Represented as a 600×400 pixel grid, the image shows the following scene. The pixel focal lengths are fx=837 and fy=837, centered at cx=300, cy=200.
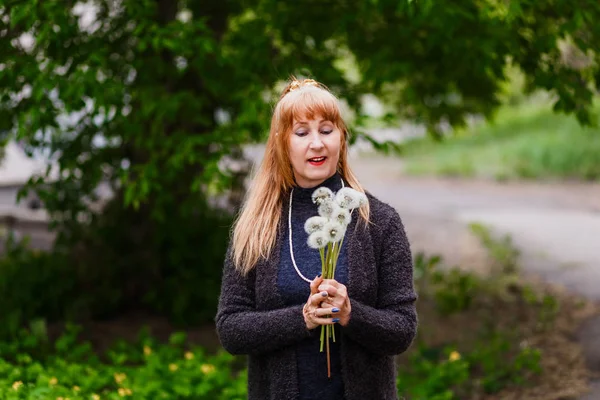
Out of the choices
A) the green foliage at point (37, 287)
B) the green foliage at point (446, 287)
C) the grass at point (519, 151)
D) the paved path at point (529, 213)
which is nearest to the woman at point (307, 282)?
the green foliage at point (37, 287)

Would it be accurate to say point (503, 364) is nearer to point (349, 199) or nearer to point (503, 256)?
point (503, 256)

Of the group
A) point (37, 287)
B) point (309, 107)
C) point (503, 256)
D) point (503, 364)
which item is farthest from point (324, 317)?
point (503, 256)

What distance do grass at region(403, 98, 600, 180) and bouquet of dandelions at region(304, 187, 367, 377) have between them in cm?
1122

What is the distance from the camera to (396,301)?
2.41 m

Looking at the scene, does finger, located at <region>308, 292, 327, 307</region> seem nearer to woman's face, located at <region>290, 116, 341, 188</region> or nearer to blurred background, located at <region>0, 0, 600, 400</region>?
woman's face, located at <region>290, 116, 341, 188</region>

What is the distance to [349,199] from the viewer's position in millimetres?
2262

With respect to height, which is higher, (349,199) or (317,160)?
(317,160)

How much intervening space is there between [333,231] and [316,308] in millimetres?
210

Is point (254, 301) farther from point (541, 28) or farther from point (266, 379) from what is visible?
point (541, 28)

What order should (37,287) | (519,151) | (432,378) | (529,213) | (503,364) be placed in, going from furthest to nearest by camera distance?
(519,151) < (529,213) < (37,287) < (503,364) < (432,378)

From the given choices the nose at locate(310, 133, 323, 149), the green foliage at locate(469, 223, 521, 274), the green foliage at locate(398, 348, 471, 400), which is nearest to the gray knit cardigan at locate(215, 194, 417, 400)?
the nose at locate(310, 133, 323, 149)

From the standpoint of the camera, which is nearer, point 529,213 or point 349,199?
point 349,199

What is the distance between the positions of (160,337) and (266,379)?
379 centimetres

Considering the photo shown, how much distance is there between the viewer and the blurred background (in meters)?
4.41
